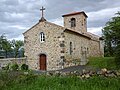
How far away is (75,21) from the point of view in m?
39.3

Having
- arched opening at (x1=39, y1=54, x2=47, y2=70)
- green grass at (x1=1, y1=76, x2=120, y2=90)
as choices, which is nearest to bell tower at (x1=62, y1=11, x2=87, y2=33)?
arched opening at (x1=39, y1=54, x2=47, y2=70)

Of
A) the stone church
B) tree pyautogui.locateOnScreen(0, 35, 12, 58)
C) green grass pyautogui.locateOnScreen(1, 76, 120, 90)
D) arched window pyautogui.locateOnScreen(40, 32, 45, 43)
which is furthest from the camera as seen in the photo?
tree pyautogui.locateOnScreen(0, 35, 12, 58)

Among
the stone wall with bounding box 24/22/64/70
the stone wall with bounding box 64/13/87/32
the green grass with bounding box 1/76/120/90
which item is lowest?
the green grass with bounding box 1/76/120/90

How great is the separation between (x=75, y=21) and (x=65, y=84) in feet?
96.8

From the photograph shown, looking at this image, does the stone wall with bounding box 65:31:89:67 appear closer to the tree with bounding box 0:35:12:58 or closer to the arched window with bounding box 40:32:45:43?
the arched window with bounding box 40:32:45:43

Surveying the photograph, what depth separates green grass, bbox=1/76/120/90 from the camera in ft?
31.0

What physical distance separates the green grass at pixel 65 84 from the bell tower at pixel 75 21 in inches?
1094

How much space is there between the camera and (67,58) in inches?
1083

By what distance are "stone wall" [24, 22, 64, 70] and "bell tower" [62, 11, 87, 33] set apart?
10685 millimetres

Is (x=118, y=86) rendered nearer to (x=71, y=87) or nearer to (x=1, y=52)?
(x=71, y=87)

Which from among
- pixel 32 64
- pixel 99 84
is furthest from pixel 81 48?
pixel 99 84

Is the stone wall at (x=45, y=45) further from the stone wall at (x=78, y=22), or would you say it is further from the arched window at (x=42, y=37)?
the stone wall at (x=78, y=22)

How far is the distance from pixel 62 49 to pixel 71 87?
1742cm

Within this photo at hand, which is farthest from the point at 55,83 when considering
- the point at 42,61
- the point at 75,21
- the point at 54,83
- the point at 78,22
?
the point at 75,21
